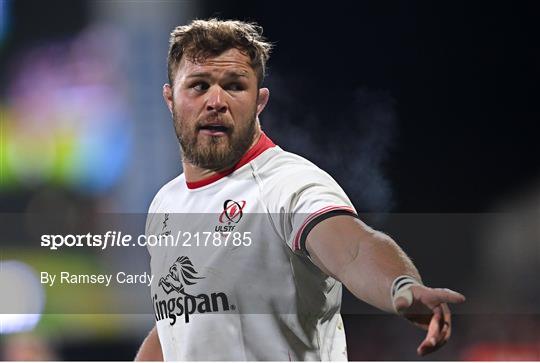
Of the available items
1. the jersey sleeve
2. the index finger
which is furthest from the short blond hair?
the index finger

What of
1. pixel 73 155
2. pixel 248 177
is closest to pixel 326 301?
pixel 248 177

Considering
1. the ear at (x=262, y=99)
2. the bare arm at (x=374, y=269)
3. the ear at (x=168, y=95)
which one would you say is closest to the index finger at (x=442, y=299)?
the bare arm at (x=374, y=269)

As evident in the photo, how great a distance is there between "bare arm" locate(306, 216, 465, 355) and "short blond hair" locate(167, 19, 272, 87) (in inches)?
25.9

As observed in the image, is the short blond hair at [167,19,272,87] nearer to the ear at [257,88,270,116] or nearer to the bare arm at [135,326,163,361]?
the ear at [257,88,270,116]

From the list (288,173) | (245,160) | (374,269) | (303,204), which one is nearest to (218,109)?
(245,160)

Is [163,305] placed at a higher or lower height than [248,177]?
lower

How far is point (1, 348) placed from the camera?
7.84 feet

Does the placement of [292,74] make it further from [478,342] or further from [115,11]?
[478,342]

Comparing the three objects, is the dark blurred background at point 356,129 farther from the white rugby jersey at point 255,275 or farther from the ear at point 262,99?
the white rugby jersey at point 255,275

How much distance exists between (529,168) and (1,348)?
Result: 1.72 m

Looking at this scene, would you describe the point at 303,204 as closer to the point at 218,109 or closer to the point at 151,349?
the point at 218,109

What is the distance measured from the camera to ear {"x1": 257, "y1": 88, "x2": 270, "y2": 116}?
7.84 feet

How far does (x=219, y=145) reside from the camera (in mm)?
2283

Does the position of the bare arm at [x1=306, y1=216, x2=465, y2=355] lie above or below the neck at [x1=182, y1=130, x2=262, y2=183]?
below
